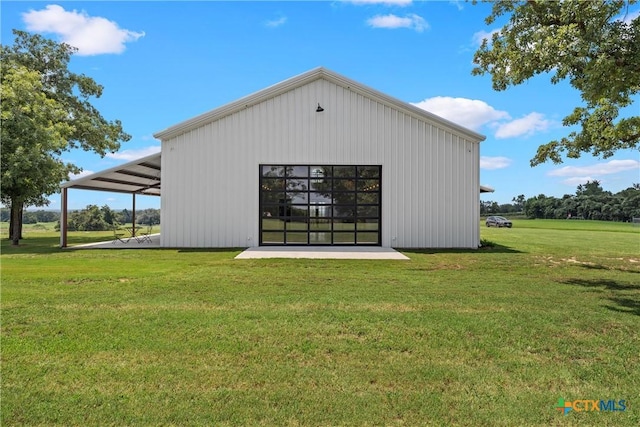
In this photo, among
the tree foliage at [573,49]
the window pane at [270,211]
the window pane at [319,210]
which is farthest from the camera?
the window pane at [319,210]

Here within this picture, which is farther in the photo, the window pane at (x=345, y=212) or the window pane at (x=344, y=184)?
the window pane at (x=345, y=212)

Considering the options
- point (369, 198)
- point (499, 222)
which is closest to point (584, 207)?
point (499, 222)

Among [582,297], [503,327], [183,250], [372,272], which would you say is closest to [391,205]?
[372,272]

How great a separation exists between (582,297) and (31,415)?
24.5 ft

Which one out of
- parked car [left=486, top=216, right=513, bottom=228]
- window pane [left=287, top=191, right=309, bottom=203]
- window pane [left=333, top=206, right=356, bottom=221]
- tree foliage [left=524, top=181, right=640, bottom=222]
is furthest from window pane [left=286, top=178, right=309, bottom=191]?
tree foliage [left=524, top=181, right=640, bottom=222]

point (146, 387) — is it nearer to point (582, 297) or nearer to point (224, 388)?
point (224, 388)

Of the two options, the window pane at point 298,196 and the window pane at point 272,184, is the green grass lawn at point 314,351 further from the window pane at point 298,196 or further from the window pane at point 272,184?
the window pane at point 298,196

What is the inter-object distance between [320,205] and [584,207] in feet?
232

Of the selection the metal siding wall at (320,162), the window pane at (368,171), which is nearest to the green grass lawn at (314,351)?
the metal siding wall at (320,162)

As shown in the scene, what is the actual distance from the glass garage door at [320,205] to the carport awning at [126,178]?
477cm

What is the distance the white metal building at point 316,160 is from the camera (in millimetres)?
14688

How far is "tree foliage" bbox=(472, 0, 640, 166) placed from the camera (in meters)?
6.92

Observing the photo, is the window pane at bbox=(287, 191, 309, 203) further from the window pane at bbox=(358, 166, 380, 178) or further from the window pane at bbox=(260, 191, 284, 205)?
the window pane at bbox=(358, 166, 380, 178)

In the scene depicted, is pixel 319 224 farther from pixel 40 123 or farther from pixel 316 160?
pixel 40 123
